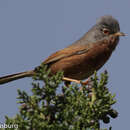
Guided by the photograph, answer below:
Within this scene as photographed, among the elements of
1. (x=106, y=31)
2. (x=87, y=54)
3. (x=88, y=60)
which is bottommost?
(x=88, y=60)

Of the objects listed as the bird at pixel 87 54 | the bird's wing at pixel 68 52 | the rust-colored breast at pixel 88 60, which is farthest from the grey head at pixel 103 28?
the bird's wing at pixel 68 52

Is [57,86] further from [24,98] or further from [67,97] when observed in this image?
[24,98]

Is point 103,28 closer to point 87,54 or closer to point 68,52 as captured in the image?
point 87,54

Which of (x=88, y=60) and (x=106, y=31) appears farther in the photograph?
(x=106, y=31)

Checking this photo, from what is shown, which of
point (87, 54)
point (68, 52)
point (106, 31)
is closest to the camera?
point (87, 54)

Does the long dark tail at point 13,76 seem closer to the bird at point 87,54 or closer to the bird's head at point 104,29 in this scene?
the bird at point 87,54

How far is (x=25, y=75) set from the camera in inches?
248

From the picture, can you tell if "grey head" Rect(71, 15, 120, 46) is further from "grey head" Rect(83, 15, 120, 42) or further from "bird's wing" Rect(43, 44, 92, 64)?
"bird's wing" Rect(43, 44, 92, 64)

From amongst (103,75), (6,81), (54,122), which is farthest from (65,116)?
(6,81)

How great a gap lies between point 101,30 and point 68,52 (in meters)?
0.87

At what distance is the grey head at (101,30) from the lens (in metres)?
6.18

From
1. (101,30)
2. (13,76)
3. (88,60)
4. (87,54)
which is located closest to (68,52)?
(87,54)

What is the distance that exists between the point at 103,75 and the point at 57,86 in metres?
0.80

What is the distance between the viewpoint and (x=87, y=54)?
6.07 metres
